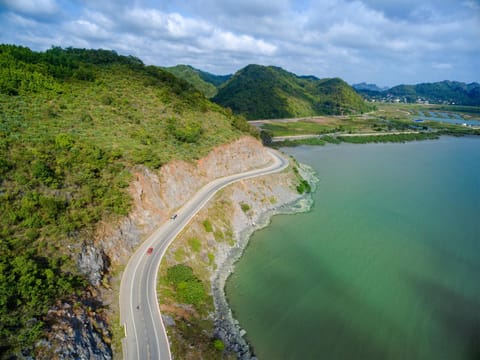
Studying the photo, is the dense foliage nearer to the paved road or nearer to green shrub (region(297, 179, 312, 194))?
the paved road

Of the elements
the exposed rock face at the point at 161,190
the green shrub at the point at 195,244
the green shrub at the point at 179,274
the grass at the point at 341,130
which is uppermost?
the grass at the point at 341,130

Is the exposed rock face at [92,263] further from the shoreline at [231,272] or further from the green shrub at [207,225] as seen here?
the green shrub at [207,225]

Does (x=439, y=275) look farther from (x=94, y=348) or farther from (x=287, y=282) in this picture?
(x=94, y=348)

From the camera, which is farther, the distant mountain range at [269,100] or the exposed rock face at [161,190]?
the distant mountain range at [269,100]

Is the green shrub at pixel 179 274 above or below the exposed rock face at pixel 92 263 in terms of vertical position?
below

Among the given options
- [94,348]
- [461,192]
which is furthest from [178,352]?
[461,192]

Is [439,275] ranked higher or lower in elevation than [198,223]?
lower

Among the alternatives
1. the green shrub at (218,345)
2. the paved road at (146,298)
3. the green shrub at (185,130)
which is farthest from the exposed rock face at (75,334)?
the green shrub at (185,130)
